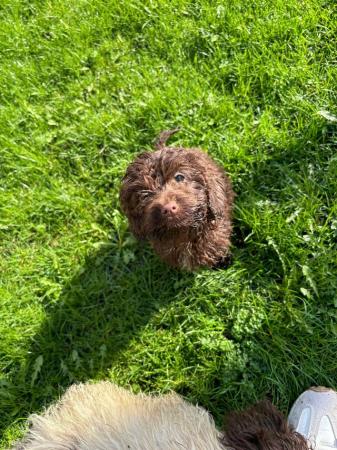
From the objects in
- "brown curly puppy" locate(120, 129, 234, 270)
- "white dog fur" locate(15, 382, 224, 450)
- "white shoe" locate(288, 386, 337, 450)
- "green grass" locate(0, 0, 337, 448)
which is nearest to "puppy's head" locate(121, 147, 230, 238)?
"brown curly puppy" locate(120, 129, 234, 270)

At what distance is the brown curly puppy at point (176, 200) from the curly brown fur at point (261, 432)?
3.05ft

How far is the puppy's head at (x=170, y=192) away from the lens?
2.44 metres

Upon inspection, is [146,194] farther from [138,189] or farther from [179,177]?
[179,177]

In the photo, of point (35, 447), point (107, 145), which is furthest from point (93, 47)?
point (35, 447)

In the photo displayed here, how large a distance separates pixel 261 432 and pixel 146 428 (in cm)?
50

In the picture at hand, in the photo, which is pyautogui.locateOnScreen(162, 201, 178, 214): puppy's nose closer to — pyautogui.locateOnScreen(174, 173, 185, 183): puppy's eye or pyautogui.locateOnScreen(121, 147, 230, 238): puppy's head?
pyautogui.locateOnScreen(121, 147, 230, 238): puppy's head

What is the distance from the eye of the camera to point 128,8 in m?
3.68

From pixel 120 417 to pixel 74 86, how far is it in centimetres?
242

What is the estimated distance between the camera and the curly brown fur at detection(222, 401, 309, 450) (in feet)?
6.56

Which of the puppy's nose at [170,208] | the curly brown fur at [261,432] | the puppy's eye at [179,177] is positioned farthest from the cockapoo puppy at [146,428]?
the puppy's eye at [179,177]

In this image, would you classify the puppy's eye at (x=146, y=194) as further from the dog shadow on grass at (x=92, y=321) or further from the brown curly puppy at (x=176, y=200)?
the dog shadow on grass at (x=92, y=321)

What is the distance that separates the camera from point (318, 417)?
8.82 feet

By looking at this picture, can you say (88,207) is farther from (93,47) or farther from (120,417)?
(120,417)

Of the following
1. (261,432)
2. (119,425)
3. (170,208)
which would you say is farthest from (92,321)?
(261,432)
